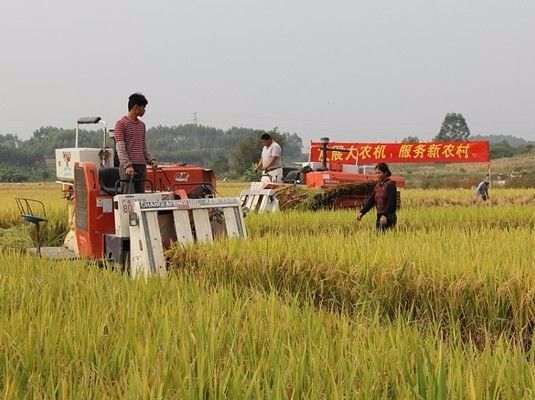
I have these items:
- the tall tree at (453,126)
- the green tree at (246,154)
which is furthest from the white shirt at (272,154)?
the tall tree at (453,126)

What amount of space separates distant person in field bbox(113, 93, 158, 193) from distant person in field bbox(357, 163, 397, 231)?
280cm

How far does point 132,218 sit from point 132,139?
1.01 metres

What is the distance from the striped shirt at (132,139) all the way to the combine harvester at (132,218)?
284 mm

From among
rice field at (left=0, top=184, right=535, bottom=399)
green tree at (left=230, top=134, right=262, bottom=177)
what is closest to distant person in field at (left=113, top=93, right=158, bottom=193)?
rice field at (left=0, top=184, right=535, bottom=399)

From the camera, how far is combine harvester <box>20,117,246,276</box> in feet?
20.0

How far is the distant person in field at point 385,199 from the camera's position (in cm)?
793

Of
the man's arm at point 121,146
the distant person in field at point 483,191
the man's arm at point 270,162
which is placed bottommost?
the distant person in field at point 483,191

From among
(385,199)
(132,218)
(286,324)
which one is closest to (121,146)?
(132,218)

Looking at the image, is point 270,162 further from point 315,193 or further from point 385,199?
point 385,199

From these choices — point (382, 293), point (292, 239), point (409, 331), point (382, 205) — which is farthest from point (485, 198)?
point (409, 331)

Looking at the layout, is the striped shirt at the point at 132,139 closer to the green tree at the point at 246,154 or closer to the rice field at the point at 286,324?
the rice field at the point at 286,324

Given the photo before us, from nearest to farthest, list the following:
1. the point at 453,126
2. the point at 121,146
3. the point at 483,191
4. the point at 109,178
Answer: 1. the point at 121,146
2. the point at 109,178
3. the point at 483,191
4. the point at 453,126

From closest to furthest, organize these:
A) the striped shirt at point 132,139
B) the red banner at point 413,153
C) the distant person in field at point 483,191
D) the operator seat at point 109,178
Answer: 1. the striped shirt at point 132,139
2. the operator seat at point 109,178
3. the red banner at point 413,153
4. the distant person in field at point 483,191

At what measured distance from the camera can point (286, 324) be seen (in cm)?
314
